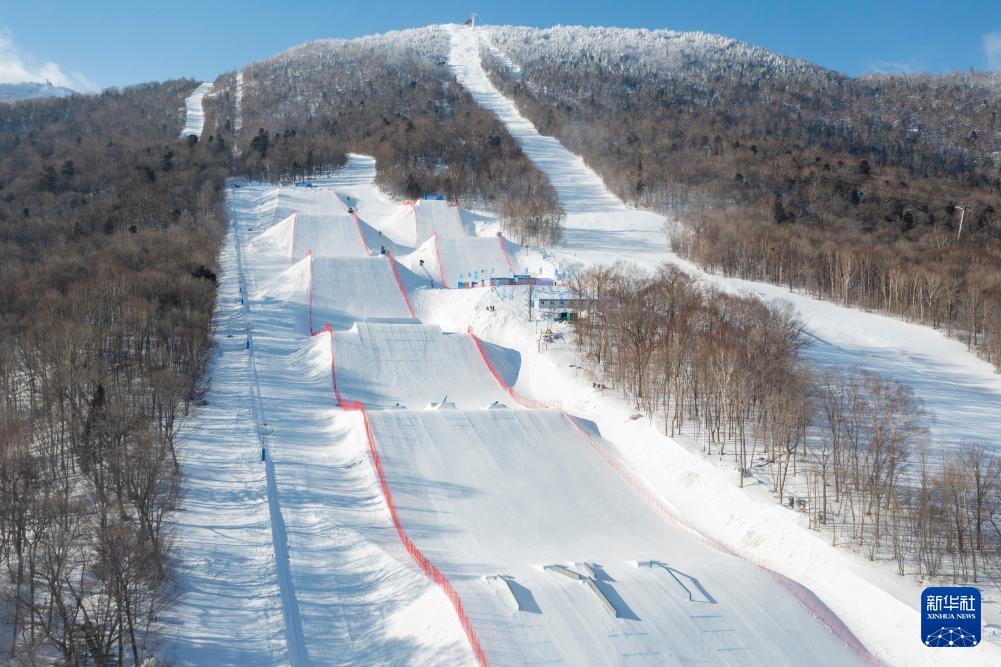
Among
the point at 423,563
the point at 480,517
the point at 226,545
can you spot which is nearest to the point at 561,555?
the point at 480,517

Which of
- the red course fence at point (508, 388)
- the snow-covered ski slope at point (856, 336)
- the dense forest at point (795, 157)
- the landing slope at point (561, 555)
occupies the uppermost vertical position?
the dense forest at point (795, 157)

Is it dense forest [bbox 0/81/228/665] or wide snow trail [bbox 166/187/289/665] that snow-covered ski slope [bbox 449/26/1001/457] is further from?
dense forest [bbox 0/81/228/665]

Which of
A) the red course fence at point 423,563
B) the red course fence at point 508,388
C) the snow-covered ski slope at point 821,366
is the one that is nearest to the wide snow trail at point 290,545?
the red course fence at point 423,563

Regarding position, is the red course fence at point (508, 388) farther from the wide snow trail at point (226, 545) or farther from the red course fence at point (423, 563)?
the wide snow trail at point (226, 545)

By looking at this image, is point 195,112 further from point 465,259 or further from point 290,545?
point 290,545

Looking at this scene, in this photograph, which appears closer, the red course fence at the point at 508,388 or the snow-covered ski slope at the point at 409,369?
the red course fence at the point at 508,388

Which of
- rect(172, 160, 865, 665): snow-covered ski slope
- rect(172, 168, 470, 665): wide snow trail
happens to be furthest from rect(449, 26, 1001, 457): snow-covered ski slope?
rect(172, 168, 470, 665): wide snow trail

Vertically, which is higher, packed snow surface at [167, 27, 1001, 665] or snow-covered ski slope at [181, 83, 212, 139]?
snow-covered ski slope at [181, 83, 212, 139]
